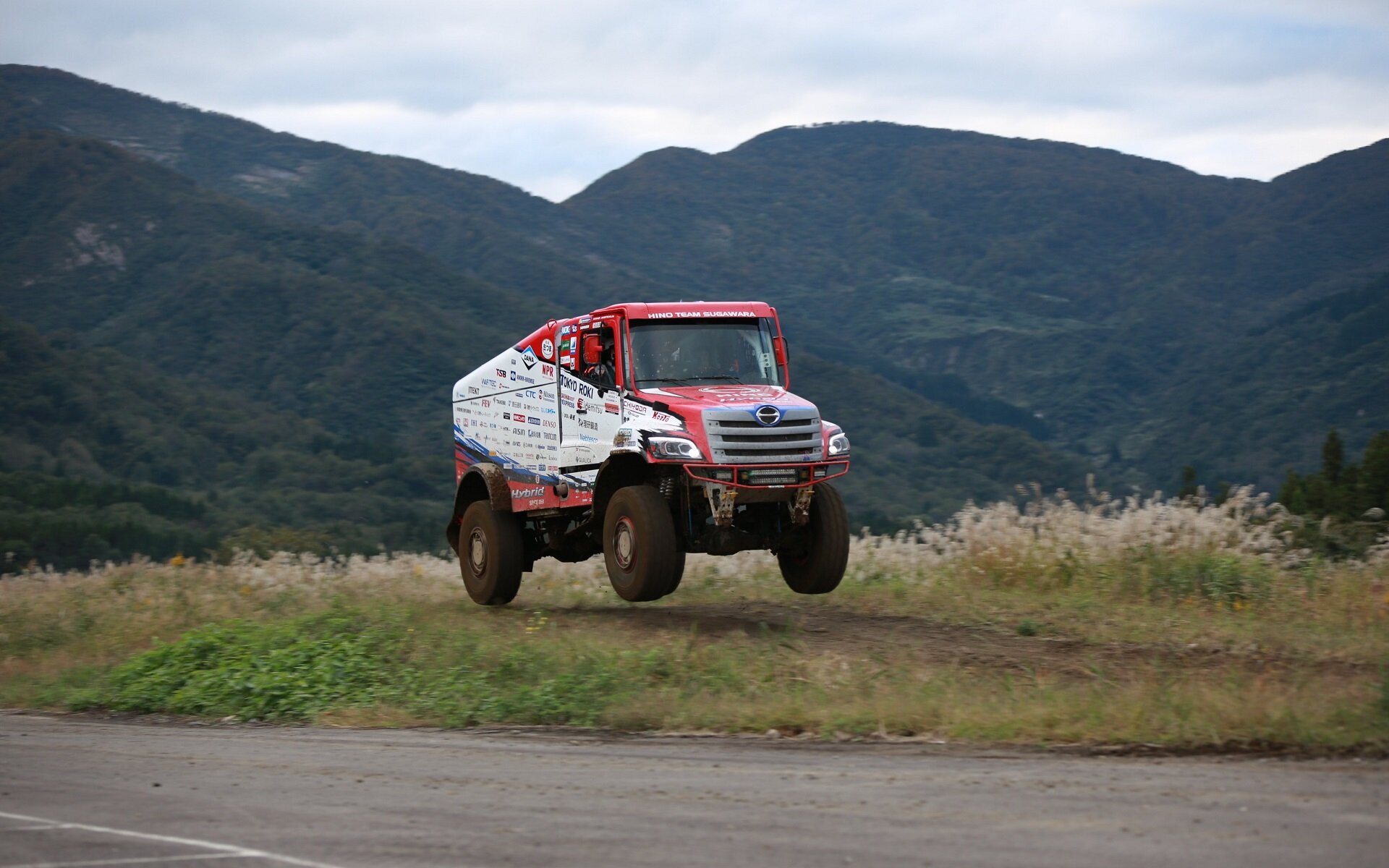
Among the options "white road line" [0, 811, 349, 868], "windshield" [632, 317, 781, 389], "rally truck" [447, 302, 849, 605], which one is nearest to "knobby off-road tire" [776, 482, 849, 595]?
"rally truck" [447, 302, 849, 605]

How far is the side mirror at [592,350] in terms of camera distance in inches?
581

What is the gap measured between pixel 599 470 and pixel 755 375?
200cm

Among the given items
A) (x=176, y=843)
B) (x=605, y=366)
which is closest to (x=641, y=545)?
(x=605, y=366)

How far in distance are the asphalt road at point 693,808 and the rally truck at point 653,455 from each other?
4.15 m

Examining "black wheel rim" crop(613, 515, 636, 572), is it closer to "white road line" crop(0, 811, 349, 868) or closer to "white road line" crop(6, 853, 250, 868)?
"white road line" crop(0, 811, 349, 868)

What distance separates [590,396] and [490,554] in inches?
105

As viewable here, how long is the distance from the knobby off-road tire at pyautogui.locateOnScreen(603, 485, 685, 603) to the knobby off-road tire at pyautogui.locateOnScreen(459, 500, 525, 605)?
2588 millimetres

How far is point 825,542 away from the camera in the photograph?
14594 millimetres

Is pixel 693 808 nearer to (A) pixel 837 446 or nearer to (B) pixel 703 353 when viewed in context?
(A) pixel 837 446

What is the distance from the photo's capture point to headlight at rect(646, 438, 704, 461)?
44.5 feet

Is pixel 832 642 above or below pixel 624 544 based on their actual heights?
below

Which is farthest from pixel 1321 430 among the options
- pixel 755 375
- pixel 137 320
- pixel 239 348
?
pixel 755 375

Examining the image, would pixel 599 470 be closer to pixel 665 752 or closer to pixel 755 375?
pixel 755 375

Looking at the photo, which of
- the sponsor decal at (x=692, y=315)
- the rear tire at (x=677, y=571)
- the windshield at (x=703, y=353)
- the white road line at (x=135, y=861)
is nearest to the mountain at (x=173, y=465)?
the windshield at (x=703, y=353)
